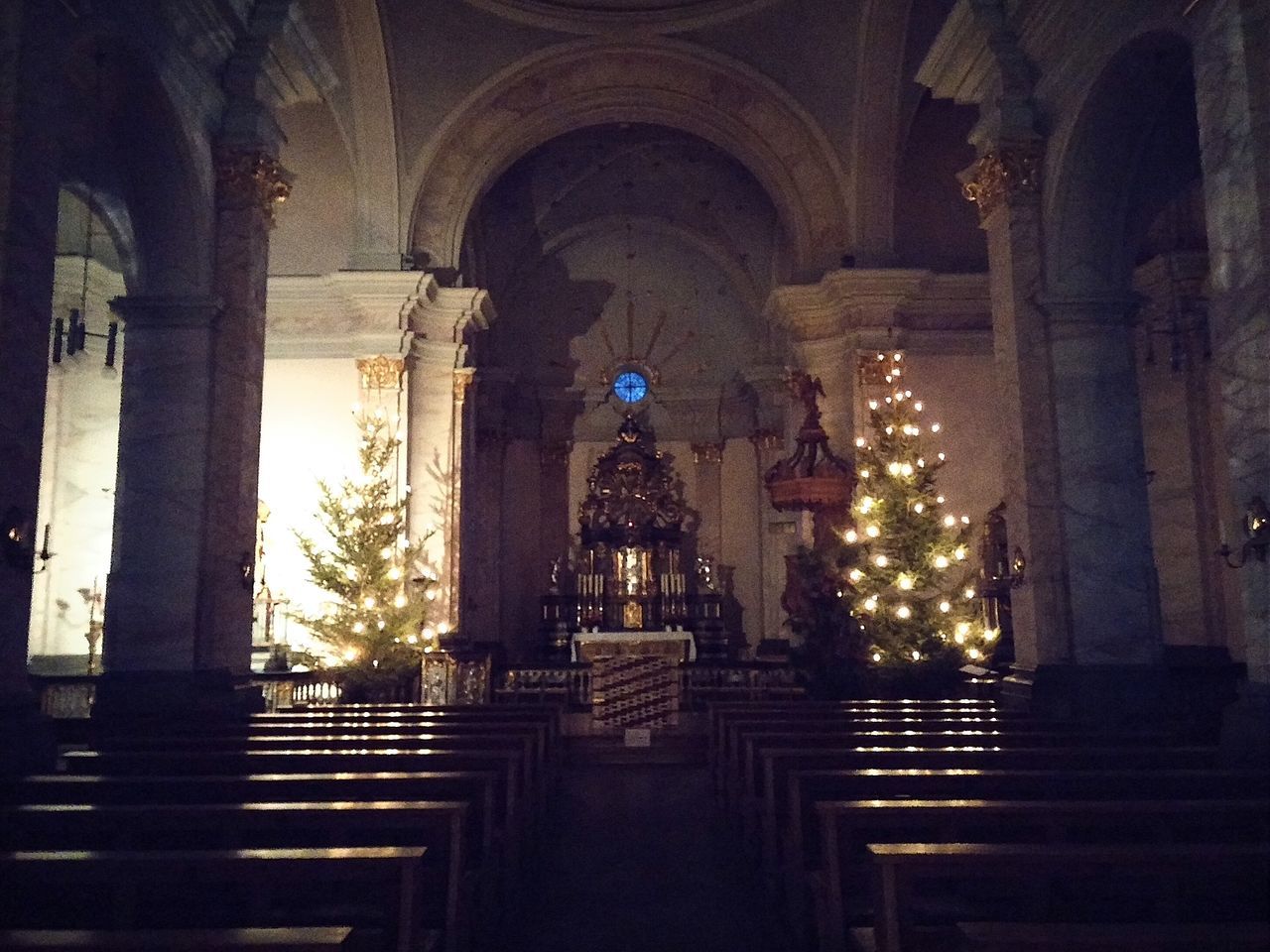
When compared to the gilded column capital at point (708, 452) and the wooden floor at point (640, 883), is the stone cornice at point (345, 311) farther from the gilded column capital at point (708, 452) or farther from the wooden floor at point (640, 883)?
the wooden floor at point (640, 883)

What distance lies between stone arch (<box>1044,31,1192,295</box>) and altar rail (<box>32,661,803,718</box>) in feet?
17.3

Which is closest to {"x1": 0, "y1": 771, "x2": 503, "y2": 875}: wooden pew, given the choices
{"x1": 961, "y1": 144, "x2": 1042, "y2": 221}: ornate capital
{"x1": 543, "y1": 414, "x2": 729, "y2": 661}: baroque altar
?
{"x1": 961, "y1": 144, "x2": 1042, "y2": 221}: ornate capital

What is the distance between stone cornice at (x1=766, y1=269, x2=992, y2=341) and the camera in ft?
49.3

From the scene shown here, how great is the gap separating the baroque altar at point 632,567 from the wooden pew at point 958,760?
1441 cm

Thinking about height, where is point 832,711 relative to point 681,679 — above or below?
above

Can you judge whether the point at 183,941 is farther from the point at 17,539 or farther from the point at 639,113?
the point at 639,113

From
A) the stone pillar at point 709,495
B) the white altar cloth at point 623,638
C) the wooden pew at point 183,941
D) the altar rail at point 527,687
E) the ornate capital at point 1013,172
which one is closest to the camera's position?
the wooden pew at point 183,941

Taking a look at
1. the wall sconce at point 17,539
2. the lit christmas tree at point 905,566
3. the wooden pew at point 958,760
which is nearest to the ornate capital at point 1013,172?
the lit christmas tree at point 905,566

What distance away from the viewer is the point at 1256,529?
588 centimetres

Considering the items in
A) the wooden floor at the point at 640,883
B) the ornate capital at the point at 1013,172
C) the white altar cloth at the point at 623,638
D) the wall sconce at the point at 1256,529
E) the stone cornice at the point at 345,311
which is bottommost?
the wooden floor at the point at 640,883

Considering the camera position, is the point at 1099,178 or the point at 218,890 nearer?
the point at 218,890

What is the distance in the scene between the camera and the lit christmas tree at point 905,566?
11773 mm

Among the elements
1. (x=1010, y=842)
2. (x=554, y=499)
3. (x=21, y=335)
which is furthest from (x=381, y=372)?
(x=1010, y=842)

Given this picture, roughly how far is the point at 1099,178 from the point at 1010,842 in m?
6.92
